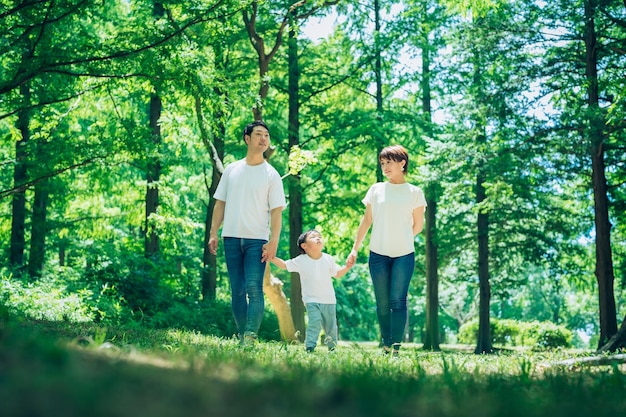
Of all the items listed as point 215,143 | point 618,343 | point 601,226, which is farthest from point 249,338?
point 215,143

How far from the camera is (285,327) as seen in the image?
1572 centimetres

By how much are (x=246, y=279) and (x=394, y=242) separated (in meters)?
1.63

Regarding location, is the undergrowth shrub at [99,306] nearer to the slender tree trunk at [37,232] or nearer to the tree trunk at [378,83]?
the slender tree trunk at [37,232]

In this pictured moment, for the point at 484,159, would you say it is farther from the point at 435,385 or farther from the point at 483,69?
the point at 435,385

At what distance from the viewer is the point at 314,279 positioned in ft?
27.1

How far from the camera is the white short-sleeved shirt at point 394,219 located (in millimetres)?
7332

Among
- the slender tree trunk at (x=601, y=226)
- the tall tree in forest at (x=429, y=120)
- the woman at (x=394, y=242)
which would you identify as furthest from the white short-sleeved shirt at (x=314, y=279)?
the tall tree in forest at (x=429, y=120)

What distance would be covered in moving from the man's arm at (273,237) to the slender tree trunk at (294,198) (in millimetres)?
10662

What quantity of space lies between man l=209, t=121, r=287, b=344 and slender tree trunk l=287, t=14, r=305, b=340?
10655 millimetres

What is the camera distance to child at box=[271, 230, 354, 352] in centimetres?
815

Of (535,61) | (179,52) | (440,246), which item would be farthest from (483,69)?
(179,52)

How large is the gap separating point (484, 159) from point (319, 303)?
36.8 feet

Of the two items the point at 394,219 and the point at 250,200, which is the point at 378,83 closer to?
the point at 394,219

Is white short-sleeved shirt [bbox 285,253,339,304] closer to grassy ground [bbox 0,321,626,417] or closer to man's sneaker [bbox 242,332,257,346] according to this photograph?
man's sneaker [bbox 242,332,257,346]
